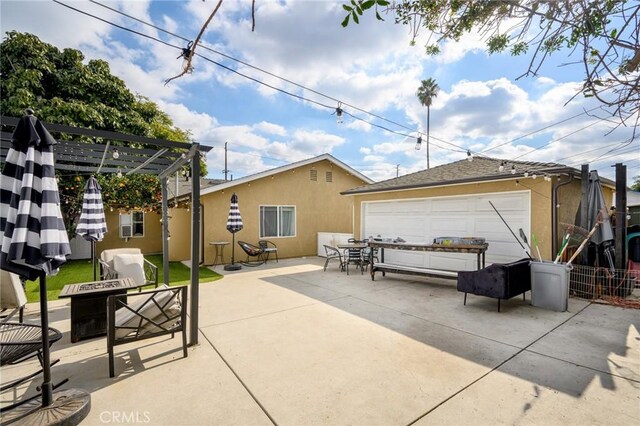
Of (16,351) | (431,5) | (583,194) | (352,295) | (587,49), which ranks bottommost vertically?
(352,295)

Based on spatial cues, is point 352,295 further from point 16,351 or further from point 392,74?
point 392,74

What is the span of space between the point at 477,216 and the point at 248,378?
7510mm

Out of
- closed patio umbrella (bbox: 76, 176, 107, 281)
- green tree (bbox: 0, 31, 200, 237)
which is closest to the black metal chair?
closed patio umbrella (bbox: 76, 176, 107, 281)

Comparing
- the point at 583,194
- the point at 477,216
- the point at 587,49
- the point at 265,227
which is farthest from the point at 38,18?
the point at 583,194

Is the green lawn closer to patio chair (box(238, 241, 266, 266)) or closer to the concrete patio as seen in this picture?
the concrete patio

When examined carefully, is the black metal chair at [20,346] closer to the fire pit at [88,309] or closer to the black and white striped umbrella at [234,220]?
the fire pit at [88,309]

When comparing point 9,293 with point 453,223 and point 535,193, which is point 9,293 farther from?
point 535,193

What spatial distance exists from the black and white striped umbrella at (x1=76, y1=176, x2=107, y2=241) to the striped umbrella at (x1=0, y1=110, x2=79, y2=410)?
4.67 metres

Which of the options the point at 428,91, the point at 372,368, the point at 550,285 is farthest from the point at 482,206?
the point at 428,91

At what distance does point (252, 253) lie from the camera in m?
11.0

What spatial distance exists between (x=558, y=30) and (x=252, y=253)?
1009 centimetres

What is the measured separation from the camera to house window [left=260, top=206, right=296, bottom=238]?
12500 mm

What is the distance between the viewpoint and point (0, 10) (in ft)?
A: 16.8

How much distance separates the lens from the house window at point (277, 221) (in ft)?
41.0
